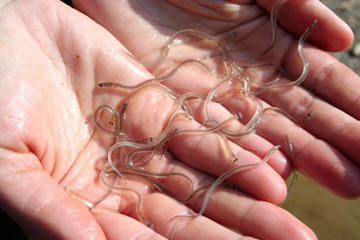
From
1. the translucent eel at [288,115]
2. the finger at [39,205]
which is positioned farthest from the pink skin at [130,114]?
the translucent eel at [288,115]

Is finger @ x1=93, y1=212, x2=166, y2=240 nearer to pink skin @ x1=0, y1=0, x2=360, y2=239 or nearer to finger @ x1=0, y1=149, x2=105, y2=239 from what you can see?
pink skin @ x1=0, y1=0, x2=360, y2=239

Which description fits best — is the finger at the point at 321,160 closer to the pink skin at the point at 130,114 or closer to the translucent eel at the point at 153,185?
the pink skin at the point at 130,114

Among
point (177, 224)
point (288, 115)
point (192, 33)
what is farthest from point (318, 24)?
point (177, 224)

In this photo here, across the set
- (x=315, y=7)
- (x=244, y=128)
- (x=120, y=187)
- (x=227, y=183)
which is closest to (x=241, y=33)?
(x=315, y=7)

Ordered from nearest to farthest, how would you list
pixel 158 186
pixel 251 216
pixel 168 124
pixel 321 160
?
pixel 251 216
pixel 321 160
pixel 158 186
pixel 168 124

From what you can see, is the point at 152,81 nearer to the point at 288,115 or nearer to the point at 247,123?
the point at 247,123

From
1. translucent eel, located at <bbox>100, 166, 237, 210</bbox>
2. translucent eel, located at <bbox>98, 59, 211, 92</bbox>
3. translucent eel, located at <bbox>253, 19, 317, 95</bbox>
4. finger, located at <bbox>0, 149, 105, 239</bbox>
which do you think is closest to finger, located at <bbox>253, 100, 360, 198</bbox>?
translucent eel, located at <bbox>253, 19, 317, 95</bbox>
